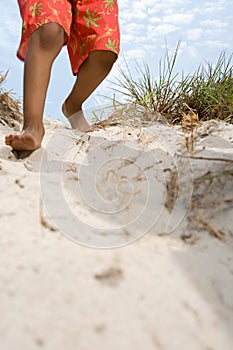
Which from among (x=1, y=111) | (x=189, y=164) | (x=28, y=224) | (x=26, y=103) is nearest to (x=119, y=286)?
(x=28, y=224)

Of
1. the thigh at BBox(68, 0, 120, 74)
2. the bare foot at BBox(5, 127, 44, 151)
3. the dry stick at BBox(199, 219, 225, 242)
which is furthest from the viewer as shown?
the thigh at BBox(68, 0, 120, 74)

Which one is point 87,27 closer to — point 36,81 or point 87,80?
point 87,80

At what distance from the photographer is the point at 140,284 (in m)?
0.60

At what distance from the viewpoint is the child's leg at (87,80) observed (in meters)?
1.74

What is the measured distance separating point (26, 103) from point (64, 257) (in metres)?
0.83

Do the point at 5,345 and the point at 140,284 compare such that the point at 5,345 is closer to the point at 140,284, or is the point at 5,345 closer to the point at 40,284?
the point at 40,284

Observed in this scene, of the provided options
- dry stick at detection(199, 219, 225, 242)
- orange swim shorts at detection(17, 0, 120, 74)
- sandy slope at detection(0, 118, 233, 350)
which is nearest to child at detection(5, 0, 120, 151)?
orange swim shorts at detection(17, 0, 120, 74)

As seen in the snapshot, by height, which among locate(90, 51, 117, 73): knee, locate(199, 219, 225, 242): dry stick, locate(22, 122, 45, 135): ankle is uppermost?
locate(90, 51, 117, 73): knee

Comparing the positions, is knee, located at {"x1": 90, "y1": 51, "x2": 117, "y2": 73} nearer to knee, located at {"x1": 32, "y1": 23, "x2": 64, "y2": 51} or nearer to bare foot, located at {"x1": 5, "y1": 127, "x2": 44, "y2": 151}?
knee, located at {"x1": 32, "y1": 23, "x2": 64, "y2": 51}

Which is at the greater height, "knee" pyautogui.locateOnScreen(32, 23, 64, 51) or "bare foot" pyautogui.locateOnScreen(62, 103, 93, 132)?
"knee" pyautogui.locateOnScreen(32, 23, 64, 51)

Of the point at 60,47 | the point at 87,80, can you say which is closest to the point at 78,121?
the point at 87,80

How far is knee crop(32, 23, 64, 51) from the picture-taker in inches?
52.1

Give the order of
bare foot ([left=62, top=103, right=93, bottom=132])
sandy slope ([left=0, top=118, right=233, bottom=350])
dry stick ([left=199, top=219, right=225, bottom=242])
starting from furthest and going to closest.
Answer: bare foot ([left=62, top=103, right=93, bottom=132]), dry stick ([left=199, top=219, right=225, bottom=242]), sandy slope ([left=0, top=118, right=233, bottom=350])

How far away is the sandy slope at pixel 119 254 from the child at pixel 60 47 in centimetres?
22
